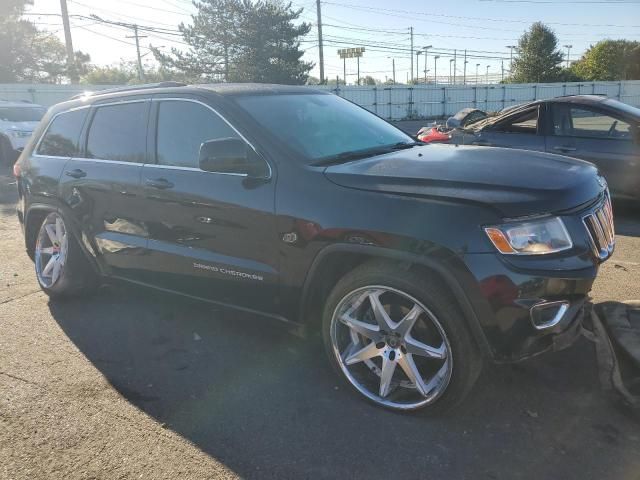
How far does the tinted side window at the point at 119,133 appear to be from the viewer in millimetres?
3969

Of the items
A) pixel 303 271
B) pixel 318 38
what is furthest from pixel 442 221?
pixel 318 38

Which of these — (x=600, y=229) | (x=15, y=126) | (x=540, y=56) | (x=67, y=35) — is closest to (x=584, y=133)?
(x=600, y=229)

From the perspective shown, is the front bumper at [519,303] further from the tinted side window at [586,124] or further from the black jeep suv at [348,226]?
the tinted side window at [586,124]

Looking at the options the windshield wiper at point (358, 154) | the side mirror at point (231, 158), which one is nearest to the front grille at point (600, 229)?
the windshield wiper at point (358, 154)

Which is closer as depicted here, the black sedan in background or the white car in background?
the black sedan in background

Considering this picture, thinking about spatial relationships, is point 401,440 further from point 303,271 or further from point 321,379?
point 303,271

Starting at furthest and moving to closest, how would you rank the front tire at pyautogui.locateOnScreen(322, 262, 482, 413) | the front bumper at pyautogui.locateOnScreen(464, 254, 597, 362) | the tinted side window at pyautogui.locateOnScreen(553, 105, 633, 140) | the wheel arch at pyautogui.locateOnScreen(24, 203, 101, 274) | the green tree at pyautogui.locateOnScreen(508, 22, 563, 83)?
the green tree at pyautogui.locateOnScreen(508, 22, 563, 83), the tinted side window at pyautogui.locateOnScreen(553, 105, 633, 140), the wheel arch at pyautogui.locateOnScreen(24, 203, 101, 274), the front tire at pyautogui.locateOnScreen(322, 262, 482, 413), the front bumper at pyautogui.locateOnScreen(464, 254, 597, 362)

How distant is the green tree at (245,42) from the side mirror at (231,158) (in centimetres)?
4015

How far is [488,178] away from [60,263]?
367 centimetres

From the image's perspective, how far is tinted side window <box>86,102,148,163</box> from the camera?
13.0ft

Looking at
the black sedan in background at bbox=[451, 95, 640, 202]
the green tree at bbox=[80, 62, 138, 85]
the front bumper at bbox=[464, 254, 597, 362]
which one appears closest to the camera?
the front bumper at bbox=[464, 254, 597, 362]

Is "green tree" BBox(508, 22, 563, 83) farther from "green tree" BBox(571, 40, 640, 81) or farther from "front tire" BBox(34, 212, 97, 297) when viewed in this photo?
"front tire" BBox(34, 212, 97, 297)

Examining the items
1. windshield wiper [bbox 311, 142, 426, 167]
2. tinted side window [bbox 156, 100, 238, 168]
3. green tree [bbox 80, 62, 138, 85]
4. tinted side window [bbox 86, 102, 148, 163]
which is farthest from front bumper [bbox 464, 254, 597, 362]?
green tree [bbox 80, 62, 138, 85]

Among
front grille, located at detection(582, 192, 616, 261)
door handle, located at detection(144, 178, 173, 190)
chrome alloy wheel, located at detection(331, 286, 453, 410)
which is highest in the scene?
door handle, located at detection(144, 178, 173, 190)
